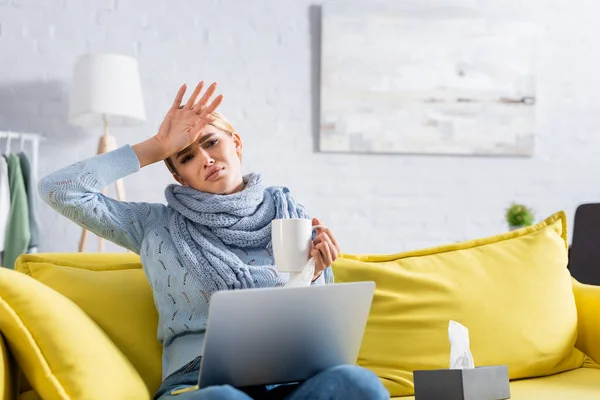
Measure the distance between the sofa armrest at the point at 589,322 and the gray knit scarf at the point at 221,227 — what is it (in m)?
→ 0.79

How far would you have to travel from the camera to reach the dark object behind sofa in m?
2.44

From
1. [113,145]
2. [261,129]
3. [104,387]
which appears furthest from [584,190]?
[104,387]

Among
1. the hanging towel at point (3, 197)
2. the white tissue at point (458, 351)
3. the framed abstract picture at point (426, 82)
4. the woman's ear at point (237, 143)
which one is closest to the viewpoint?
the white tissue at point (458, 351)

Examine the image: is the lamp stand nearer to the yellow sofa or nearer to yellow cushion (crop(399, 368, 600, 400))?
the yellow sofa

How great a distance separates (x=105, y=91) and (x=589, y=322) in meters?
2.20

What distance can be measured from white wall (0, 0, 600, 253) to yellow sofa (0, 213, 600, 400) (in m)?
1.84

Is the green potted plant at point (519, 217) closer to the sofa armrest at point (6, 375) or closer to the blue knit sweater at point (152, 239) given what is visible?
the blue knit sweater at point (152, 239)

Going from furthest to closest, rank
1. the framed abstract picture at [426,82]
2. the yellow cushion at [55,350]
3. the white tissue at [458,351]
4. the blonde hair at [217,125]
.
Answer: the framed abstract picture at [426,82] < the blonde hair at [217,125] < the white tissue at [458,351] < the yellow cushion at [55,350]

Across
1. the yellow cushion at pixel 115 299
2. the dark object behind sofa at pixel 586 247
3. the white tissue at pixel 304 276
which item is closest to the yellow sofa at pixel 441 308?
the yellow cushion at pixel 115 299

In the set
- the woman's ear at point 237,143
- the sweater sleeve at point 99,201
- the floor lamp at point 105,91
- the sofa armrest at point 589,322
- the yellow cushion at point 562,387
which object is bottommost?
the yellow cushion at point 562,387

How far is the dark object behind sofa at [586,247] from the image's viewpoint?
2.44 metres

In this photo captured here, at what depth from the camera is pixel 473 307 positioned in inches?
69.6

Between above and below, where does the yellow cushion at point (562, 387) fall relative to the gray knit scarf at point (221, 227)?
below

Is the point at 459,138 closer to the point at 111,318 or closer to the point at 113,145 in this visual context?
the point at 113,145
